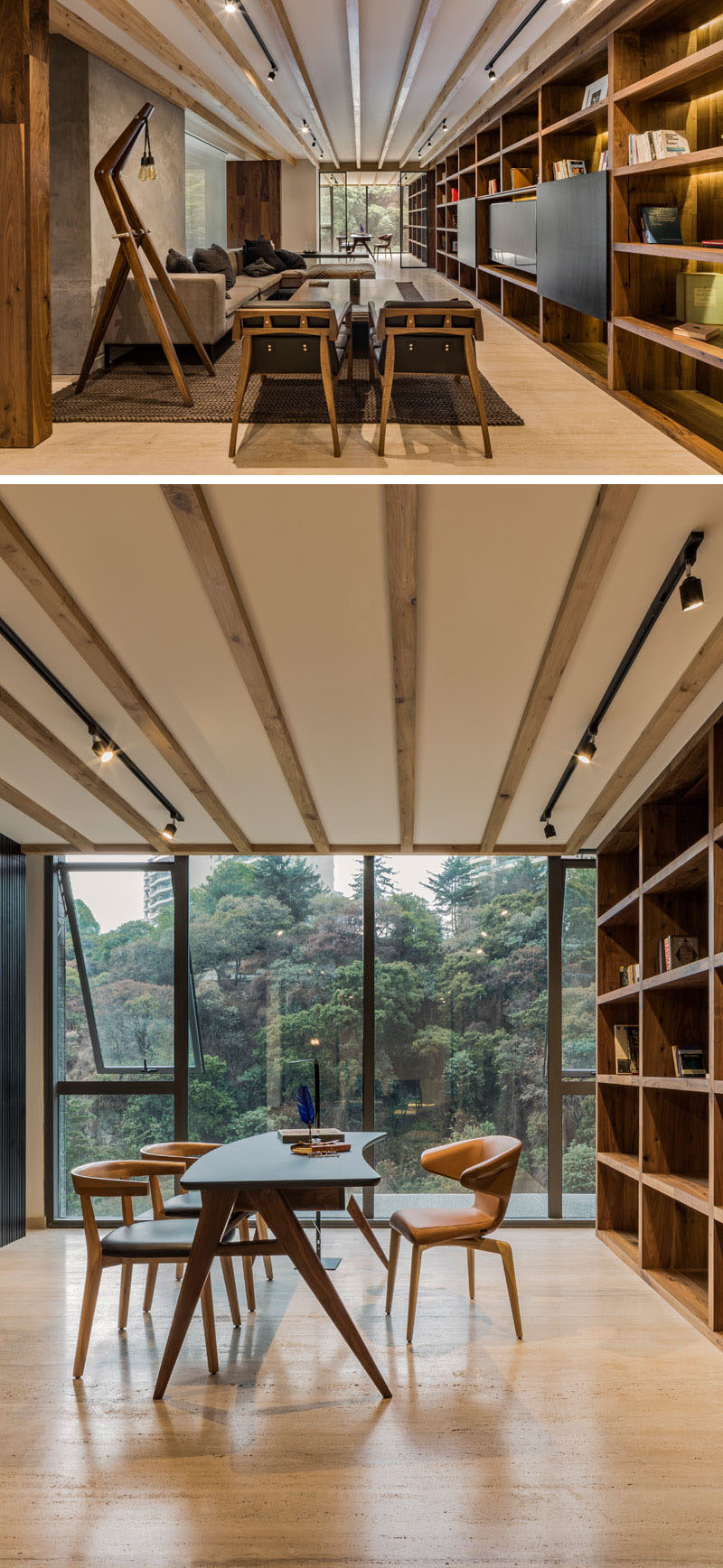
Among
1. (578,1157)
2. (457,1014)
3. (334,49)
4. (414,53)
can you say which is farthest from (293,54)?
(578,1157)

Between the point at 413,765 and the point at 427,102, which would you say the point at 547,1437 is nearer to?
the point at 413,765

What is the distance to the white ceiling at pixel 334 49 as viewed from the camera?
5.95 meters

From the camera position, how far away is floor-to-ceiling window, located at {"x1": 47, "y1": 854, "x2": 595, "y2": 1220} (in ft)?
26.5

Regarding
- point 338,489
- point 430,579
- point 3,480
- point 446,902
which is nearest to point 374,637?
point 430,579

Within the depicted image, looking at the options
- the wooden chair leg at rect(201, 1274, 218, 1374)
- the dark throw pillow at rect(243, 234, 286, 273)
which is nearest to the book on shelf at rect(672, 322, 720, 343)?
the wooden chair leg at rect(201, 1274, 218, 1374)

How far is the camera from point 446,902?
833cm

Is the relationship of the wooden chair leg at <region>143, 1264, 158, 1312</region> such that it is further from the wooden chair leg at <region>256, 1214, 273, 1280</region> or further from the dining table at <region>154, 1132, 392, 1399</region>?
the dining table at <region>154, 1132, 392, 1399</region>

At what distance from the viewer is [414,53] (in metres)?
7.94

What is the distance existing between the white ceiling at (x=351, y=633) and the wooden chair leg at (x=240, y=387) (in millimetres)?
299

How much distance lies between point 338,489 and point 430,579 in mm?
642

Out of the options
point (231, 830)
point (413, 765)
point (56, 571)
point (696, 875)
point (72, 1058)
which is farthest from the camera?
point (72, 1058)

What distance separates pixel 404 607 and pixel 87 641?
4.39ft

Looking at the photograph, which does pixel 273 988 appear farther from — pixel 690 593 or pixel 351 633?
pixel 690 593

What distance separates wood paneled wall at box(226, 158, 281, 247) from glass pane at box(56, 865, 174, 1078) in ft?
23.9
